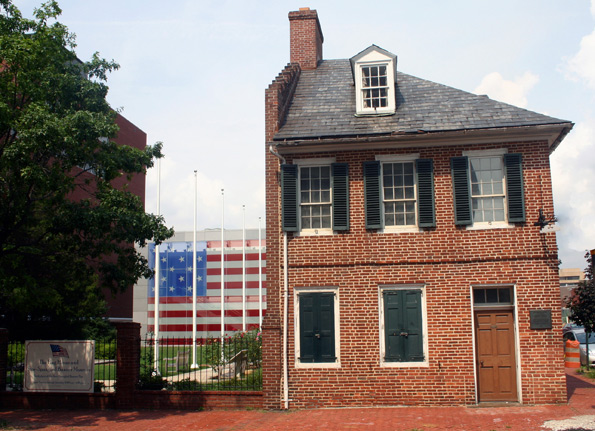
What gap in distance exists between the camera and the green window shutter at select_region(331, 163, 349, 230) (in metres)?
13.9

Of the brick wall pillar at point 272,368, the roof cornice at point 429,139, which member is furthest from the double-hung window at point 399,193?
the brick wall pillar at point 272,368

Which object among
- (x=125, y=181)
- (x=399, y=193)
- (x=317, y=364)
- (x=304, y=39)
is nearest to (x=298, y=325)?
(x=317, y=364)

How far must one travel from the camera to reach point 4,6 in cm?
1360

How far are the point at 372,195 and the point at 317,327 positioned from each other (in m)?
3.36

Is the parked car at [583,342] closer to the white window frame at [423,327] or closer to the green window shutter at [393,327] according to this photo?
the white window frame at [423,327]

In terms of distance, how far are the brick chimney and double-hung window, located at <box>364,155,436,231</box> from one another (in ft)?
18.2

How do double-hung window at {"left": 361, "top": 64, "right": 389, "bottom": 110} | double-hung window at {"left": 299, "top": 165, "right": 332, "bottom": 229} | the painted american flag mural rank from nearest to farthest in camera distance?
double-hung window at {"left": 299, "top": 165, "right": 332, "bottom": 229}
double-hung window at {"left": 361, "top": 64, "right": 389, "bottom": 110}
the painted american flag mural

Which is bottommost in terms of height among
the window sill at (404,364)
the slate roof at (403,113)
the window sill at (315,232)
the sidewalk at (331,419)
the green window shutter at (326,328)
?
the sidewalk at (331,419)

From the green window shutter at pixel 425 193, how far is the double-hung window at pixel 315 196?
1690mm

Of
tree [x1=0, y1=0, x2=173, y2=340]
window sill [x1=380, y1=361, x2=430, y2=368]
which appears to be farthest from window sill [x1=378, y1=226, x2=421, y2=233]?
tree [x1=0, y1=0, x2=173, y2=340]

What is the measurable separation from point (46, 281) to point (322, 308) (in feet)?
23.3

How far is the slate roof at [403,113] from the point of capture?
1406cm

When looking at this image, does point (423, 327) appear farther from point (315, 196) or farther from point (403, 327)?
point (315, 196)

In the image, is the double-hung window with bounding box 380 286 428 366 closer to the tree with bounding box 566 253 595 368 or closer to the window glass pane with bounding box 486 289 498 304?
the window glass pane with bounding box 486 289 498 304
